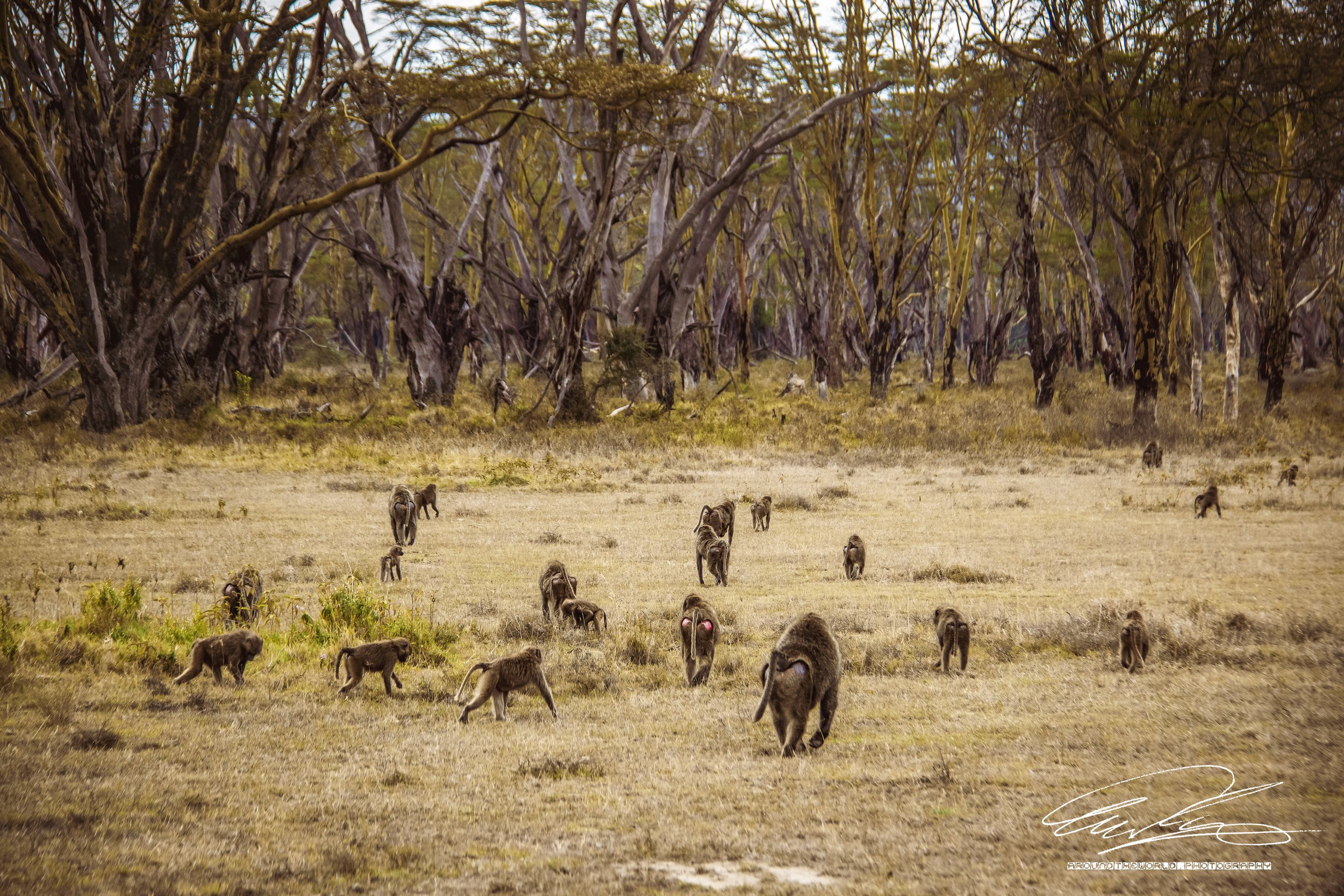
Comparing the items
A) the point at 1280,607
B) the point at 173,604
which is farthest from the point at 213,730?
the point at 1280,607

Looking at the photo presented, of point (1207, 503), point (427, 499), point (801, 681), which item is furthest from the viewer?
point (427, 499)

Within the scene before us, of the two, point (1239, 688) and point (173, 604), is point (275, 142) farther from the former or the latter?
point (1239, 688)

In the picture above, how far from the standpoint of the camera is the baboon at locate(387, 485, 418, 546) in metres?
11.6

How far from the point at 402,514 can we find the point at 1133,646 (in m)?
7.25

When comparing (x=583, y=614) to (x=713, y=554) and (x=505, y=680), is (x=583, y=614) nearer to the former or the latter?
(x=505, y=680)

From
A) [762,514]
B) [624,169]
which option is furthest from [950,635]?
[624,169]

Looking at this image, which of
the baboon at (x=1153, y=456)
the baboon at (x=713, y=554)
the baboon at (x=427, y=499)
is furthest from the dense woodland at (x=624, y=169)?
the baboon at (x=713, y=554)

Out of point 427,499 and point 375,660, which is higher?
point 427,499

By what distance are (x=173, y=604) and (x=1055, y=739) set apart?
695 cm

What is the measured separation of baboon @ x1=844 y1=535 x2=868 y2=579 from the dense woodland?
37.1 feet

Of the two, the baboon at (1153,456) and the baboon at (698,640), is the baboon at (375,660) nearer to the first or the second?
the baboon at (698,640)

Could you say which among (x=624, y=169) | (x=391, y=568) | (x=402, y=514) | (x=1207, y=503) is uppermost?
(x=624, y=169)

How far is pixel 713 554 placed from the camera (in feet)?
32.3

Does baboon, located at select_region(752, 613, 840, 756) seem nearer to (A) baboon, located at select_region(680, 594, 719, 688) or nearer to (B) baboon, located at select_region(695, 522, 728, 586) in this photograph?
(A) baboon, located at select_region(680, 594, 719, 688)
